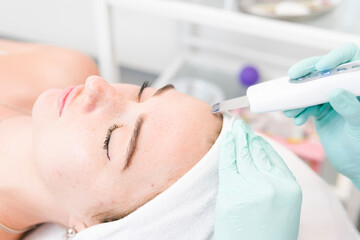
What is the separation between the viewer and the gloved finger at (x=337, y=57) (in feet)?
2.76

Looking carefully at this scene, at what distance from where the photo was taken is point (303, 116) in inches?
39.0

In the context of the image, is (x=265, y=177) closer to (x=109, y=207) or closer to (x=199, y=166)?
(x=199, y=166)

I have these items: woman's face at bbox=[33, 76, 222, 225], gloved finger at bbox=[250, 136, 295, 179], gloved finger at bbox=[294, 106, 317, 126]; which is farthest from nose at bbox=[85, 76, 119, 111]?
gloved finger at bbox=[294, 106, 317, 126]

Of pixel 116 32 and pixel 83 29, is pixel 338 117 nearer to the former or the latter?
pixel 116 32

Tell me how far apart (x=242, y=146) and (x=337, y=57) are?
1.01ft

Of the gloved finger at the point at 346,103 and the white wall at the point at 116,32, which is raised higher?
the white wall at the point at 116,32

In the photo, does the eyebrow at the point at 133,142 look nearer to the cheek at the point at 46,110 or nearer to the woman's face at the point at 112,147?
the woman's face at the point at 112,147

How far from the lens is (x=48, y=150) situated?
34.0 inches

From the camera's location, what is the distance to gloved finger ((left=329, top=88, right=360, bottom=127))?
77cm

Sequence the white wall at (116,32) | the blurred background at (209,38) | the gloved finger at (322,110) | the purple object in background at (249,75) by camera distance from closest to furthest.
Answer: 1. the gloved finger at (322,110)
2. the blurred background at (209,38)
3. the purple object in background at (249,75)
4. the white wall at (116,32)

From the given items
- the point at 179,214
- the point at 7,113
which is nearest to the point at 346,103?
the point at 179,214

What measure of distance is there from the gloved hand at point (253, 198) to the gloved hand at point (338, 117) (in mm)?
194

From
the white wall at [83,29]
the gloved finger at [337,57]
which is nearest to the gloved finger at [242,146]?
the gloved finger at [337,57]

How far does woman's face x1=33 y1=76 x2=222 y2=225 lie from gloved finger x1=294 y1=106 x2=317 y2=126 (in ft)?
0.80
